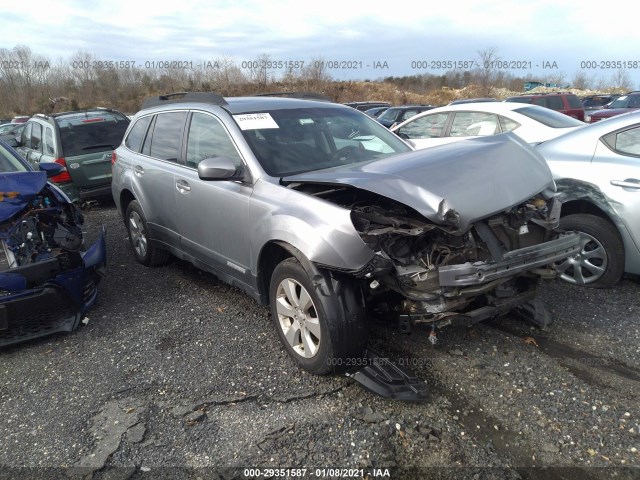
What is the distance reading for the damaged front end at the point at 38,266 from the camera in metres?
3.52

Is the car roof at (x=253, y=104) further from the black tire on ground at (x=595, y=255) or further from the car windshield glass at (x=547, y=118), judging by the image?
the car windshield glass at (x=547, y=118)

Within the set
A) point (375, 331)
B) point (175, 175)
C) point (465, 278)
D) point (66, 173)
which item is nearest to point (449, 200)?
point (465, 278)

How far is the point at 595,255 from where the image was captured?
13.9 ft

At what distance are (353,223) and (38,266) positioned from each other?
2520 mm

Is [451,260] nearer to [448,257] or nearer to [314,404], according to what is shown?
[448,257]

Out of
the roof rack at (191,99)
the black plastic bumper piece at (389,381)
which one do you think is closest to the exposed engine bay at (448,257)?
the black plastic bumper piece at (389,381)

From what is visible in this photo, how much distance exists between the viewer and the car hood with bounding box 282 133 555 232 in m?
2.74

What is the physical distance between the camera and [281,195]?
326cm

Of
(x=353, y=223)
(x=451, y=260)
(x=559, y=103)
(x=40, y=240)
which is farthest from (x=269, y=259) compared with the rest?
(x=559, y=103)

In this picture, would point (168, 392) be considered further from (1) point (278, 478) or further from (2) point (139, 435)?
(1) point (278, 478)

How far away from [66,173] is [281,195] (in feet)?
20.3

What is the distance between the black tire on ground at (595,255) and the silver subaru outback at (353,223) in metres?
0.87

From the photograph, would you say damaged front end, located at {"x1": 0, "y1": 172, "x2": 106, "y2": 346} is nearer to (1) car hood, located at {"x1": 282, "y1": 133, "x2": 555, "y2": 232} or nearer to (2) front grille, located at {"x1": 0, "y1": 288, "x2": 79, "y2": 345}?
(2) front grille, located at {"x1": 0, "y1": 288, "x2": 79, "y2": 345}

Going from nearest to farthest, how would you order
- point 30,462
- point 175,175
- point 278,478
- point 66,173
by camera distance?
point 278,478 < point 30,462 < point 175,175 < point 66,173
